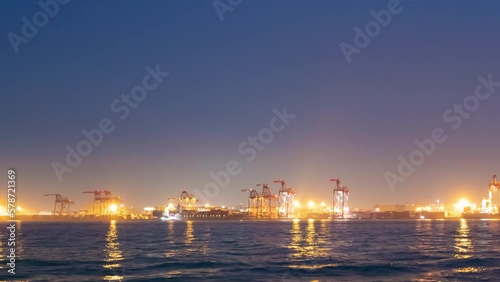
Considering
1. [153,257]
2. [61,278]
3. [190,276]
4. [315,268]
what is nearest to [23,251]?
[153,257]

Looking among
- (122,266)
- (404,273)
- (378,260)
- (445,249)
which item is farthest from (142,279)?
(445,249)

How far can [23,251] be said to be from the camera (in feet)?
210

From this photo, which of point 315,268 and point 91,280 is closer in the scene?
point 91,280

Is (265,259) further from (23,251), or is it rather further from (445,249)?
(23,251)

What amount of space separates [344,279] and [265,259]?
48.3ft

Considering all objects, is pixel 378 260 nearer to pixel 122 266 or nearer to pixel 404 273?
pixel 404 273

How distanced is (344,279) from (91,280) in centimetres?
1813

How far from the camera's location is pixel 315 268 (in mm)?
46469

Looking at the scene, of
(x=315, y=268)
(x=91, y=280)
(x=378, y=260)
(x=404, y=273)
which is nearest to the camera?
(x=91, y=280)

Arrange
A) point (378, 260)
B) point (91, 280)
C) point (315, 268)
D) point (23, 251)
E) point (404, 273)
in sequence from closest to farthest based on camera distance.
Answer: point (91, 280) → point (404, 273) → point (315, 268) → point (378, 260) → point (23, 251)

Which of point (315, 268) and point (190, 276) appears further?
point (315, 268)

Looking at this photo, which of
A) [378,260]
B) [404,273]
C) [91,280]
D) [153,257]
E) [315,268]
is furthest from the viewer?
[153,257]

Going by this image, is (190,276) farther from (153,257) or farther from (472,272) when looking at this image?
(472,272)

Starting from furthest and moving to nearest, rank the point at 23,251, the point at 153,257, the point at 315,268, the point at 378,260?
the point at 23,251 < the point at 153,257 < the point at 378,260 < the point at 315,268
